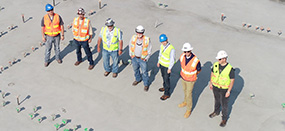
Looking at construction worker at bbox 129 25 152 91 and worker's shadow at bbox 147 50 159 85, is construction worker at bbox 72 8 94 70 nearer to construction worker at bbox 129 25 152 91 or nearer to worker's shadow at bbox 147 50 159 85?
construction worker at bbox 129 25 152 91

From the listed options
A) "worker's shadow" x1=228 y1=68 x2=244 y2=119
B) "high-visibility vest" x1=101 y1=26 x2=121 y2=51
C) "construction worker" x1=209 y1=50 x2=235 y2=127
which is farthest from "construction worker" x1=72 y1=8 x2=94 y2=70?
"worker's shadow" x1=228 y1=68 x2=244 y2=119

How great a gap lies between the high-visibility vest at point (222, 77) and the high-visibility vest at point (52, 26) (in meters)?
5.34

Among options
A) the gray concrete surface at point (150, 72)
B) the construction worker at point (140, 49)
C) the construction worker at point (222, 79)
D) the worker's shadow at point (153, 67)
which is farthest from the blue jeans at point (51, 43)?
the construction worker at point (222, 79)

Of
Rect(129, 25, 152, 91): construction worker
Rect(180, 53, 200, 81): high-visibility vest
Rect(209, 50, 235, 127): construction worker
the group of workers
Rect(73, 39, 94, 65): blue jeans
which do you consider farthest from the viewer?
Rect(73, 39, 94, 65): blue jeans

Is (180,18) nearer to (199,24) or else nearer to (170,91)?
(199,24)

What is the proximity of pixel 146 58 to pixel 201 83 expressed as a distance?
2232 millimetres

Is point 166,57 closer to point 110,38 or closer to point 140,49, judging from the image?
point 140,49

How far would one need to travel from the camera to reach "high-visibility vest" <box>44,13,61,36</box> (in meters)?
11.1

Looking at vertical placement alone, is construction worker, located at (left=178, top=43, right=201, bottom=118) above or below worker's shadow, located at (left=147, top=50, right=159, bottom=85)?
above

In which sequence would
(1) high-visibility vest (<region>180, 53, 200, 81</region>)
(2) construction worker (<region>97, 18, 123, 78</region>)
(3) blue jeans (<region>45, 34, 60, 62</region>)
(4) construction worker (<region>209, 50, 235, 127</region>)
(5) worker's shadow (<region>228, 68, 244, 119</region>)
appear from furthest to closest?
(3) blue jeans (<region>45, 34, 60, 62</region>), (5) worker's shadow (<region>228, 68, 244, 119</region>), (2) construction worker (<region>97, 18, 123, 78</region>), (1) high-visibility vest (<region>180, 53, 200, 81</region>), (4) construction worker (<region>209, 50, 235, 127</region>)

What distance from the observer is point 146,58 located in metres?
10.4

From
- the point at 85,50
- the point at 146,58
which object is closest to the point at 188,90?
the point at 146,58

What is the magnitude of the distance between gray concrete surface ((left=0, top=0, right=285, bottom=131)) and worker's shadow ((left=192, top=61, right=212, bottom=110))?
32 millimetres

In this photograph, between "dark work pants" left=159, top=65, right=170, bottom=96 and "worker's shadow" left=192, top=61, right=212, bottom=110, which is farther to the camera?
"worker's shadow" left=192, top=61, right=212, bottom=110
